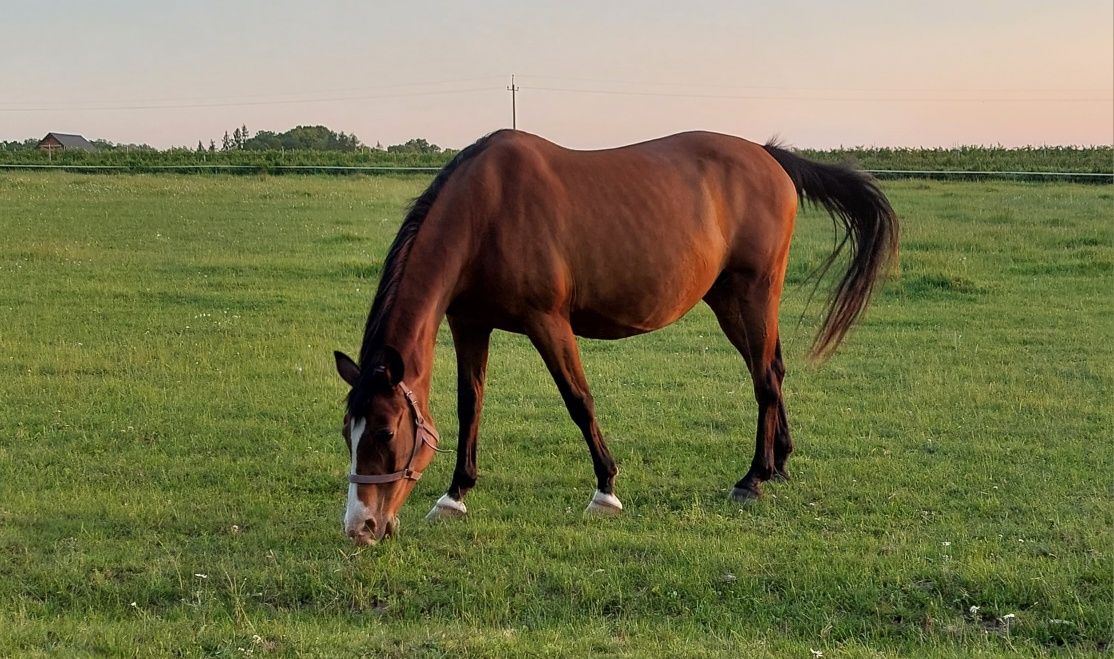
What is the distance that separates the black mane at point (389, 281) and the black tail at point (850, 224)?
2.47 meters

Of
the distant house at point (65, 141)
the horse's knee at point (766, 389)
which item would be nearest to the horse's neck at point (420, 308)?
the horse's knee at point (766, 389)

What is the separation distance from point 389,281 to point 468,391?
992 millimetres

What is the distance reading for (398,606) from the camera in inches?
152

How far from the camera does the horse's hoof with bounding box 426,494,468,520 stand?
16.3ft

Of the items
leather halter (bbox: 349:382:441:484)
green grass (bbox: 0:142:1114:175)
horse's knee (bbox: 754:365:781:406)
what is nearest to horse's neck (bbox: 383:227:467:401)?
leather halter (bbox: 349:382:441:484)

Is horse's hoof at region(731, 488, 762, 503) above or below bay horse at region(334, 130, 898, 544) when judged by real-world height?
below

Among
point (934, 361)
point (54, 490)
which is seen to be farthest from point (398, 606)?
point (934, 361)

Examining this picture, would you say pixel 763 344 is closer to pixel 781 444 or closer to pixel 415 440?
pixel 781 444

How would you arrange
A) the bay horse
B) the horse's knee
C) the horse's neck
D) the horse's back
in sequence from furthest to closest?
the horse's knee < the horse's back < the horse's neck < the bay horse

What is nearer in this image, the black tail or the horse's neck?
the horse's neck

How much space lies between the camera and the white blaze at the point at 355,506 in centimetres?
423

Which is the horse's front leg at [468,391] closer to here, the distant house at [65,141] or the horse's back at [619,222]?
the horse's back at [619,222]

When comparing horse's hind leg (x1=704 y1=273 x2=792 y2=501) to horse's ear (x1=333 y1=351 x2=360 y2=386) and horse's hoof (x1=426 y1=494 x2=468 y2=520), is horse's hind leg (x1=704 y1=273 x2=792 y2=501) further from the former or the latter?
horse's ear (x1=333 y1=351 x2=360 y2=386)

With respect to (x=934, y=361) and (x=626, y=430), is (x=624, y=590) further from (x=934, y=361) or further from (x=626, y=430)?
(x=934, y=361)
